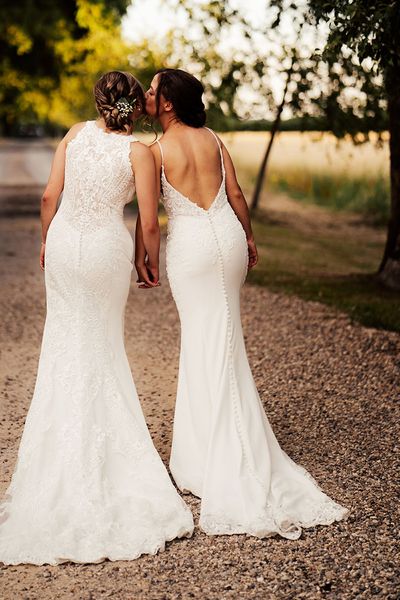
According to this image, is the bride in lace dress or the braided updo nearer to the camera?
the braided updo

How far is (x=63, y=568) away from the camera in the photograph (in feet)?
13.3

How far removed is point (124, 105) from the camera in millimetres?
4344

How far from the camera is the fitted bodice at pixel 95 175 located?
441 cm

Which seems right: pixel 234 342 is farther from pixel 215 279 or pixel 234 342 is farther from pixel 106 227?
pixel 106 227

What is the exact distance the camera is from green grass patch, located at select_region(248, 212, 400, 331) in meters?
10.5

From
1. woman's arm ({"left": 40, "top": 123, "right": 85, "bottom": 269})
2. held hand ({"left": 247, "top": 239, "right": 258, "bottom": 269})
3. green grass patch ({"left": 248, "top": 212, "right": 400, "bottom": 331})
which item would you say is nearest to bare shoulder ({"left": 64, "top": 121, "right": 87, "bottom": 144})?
woman's arm ({"left": 40, "top": 123, "right": 85, "bottom": 269})

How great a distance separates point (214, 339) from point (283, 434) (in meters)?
1.57

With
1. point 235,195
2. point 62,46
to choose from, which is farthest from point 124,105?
point 62,46

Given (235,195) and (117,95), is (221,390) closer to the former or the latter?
(235,195)

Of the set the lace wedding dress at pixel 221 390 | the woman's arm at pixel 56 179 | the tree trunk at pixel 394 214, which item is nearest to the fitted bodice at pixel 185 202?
the lace wedding dress at pixel 221 390

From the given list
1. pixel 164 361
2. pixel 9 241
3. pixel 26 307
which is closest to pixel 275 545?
pixel 164 361

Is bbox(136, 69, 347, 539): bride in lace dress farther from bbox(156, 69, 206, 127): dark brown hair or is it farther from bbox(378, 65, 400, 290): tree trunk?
bbox(378, 65, 400, 290): tree trunk

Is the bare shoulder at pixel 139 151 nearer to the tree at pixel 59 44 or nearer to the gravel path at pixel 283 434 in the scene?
the gravel path at pixel 283 434

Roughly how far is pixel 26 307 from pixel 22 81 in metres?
18.0
